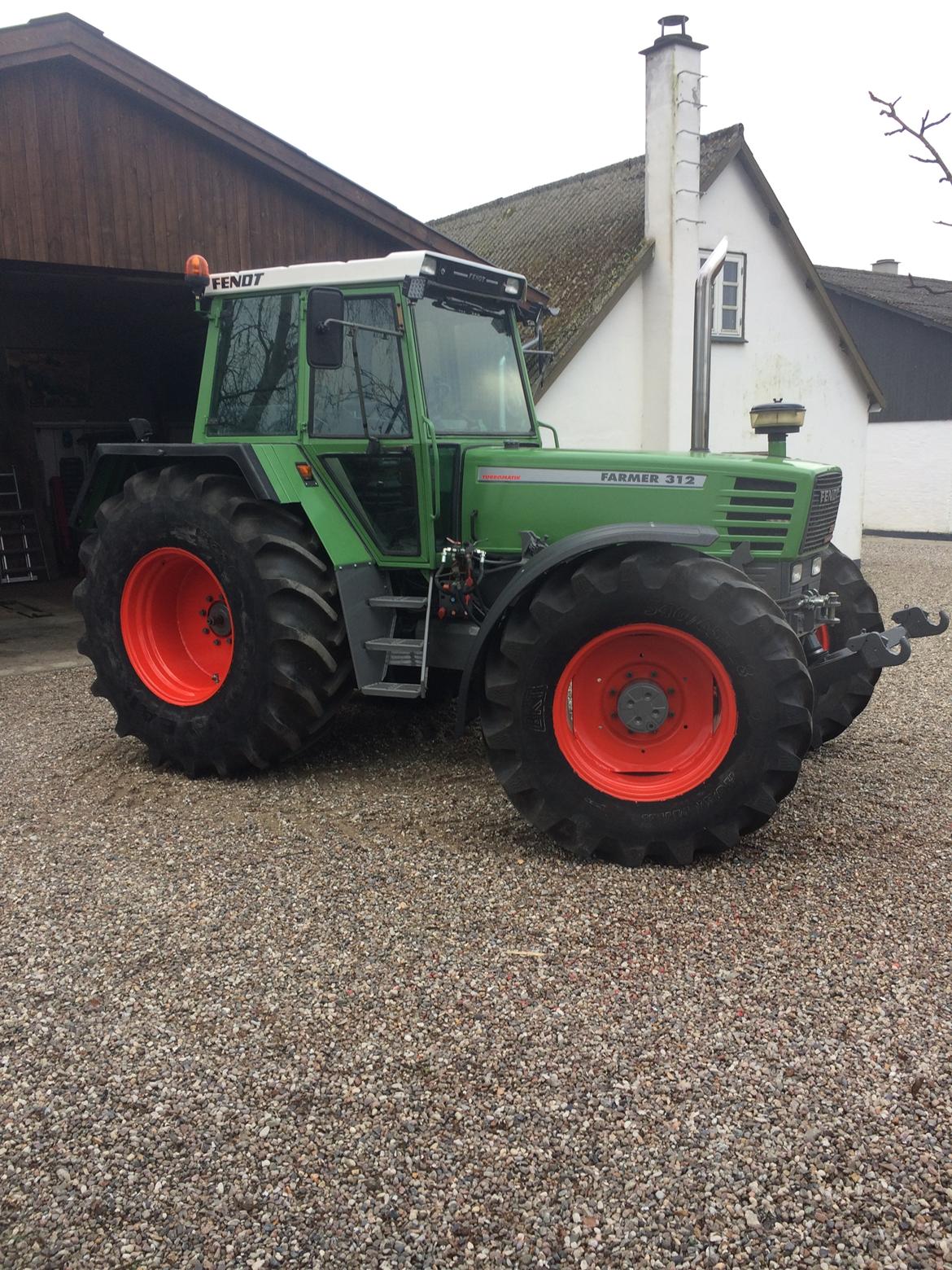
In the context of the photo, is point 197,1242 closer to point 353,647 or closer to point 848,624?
point 353,647

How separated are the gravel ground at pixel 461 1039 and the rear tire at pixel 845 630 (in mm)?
465

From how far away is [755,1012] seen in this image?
9.12 feet

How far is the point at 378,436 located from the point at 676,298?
8100 millimetres

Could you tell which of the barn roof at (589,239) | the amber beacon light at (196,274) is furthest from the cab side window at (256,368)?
the barn roof at (589,239)

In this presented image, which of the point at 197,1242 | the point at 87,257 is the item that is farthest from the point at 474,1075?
the point at 87,257

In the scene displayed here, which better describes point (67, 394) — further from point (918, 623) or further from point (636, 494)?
point (918, 623)

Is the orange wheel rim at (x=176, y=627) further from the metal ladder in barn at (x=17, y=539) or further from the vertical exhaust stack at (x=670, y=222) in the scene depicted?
the metal ladder in barn at (x=17, y=539)

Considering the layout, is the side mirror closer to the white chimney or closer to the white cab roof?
the white cab roof

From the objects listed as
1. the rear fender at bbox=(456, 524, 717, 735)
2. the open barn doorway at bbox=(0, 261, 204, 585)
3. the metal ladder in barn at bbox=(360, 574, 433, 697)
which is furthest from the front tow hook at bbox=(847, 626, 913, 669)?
the open barn doorway at bbox=(0, 261, 204, 585)

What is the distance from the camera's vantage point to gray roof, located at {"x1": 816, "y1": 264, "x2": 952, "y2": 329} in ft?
69.7

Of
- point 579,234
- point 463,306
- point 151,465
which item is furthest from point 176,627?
point 579,234

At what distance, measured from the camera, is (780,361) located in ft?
43.7

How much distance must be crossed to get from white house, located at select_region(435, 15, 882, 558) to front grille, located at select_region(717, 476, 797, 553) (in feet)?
21.4

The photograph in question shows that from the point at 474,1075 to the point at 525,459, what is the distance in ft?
8.77
